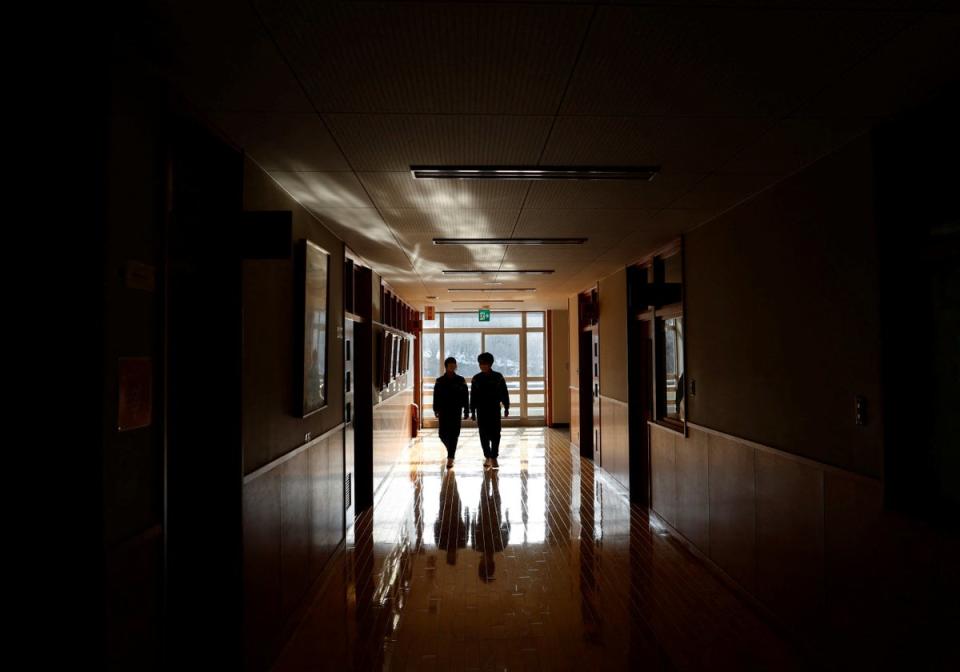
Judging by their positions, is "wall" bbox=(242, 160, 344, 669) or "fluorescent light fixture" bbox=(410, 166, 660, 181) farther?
"fluorescent light fixture" bbox=(410, 166, 660, 181)

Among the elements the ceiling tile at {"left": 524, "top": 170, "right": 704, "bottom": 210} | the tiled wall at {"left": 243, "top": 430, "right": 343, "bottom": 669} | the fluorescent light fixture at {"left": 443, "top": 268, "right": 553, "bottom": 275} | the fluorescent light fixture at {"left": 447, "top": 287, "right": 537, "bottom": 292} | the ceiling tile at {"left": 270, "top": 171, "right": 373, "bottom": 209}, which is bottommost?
the tiled wall at {"left": 243, "top": 430, "right": 343, "bottom": 669}

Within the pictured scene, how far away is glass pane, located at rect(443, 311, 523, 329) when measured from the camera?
14.5m

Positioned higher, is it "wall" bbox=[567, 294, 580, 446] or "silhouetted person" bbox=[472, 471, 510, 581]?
"wall" bbox=[567, 294, 580, 446]

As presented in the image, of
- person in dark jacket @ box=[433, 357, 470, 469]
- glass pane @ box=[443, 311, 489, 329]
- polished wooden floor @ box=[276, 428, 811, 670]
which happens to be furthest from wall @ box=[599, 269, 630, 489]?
glass pane @ box=[443, 311, 489, 329]

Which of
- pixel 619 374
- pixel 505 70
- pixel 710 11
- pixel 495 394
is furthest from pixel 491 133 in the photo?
pixel 495 394

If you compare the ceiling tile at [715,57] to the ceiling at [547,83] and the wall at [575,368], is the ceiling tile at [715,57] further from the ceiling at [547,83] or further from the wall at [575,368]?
the wall at [575,368]

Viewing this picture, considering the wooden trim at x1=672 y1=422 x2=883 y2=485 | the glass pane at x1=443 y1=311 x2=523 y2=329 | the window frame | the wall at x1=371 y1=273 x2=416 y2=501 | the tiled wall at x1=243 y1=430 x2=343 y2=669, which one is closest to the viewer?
the wooden trim at x1=672 y1=422 x2=883 y2=485

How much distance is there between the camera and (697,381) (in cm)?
504

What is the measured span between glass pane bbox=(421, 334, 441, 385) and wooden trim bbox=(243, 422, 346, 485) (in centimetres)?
932

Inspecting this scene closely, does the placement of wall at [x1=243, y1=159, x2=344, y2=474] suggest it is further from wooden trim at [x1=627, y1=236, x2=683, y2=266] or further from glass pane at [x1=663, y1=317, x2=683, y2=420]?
glass pane at [x1=663, y1=317, x2=683, y2=420]

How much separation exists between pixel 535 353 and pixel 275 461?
11561 millimetres

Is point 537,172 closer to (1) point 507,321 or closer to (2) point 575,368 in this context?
(2) point 575,368

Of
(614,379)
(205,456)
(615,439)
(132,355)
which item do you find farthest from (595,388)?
(132,355)

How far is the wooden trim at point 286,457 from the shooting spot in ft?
10.2
